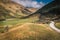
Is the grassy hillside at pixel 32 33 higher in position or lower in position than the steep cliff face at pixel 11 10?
lower

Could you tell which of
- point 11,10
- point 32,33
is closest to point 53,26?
point 32,33

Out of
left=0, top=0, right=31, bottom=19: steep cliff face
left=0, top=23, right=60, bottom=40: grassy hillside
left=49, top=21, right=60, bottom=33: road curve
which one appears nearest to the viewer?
left=0, top=23, right=60, bottom=40: grassy hillside

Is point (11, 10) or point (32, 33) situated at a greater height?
point (11, 10)

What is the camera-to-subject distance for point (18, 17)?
11812 mm

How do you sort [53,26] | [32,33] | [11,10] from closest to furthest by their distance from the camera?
1. [32,33]
2. [53,26]
3. [11,10]

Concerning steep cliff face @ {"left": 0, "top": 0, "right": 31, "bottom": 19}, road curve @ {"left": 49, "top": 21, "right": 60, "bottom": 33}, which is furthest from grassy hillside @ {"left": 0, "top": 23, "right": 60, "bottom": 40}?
steep cliff face @ {"left": 0, "top": 0, "right": 31, "bottom": 19}

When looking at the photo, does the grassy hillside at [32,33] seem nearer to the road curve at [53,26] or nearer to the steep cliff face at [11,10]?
the road curve at [53,26]

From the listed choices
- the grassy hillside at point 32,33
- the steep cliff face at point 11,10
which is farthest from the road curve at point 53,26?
the steep cliff face at point 11,10

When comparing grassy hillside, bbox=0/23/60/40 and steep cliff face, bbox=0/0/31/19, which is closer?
grassy hillside, bbox=0/23/60/40

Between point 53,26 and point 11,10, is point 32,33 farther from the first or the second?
point 11,10

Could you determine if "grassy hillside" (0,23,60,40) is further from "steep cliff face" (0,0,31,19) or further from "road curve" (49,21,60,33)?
"steep cliff face" (0,0,31,19)

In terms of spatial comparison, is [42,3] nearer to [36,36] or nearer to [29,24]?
[29,24]

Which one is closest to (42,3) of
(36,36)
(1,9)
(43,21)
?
(43,21)

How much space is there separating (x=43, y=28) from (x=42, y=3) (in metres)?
1.98
